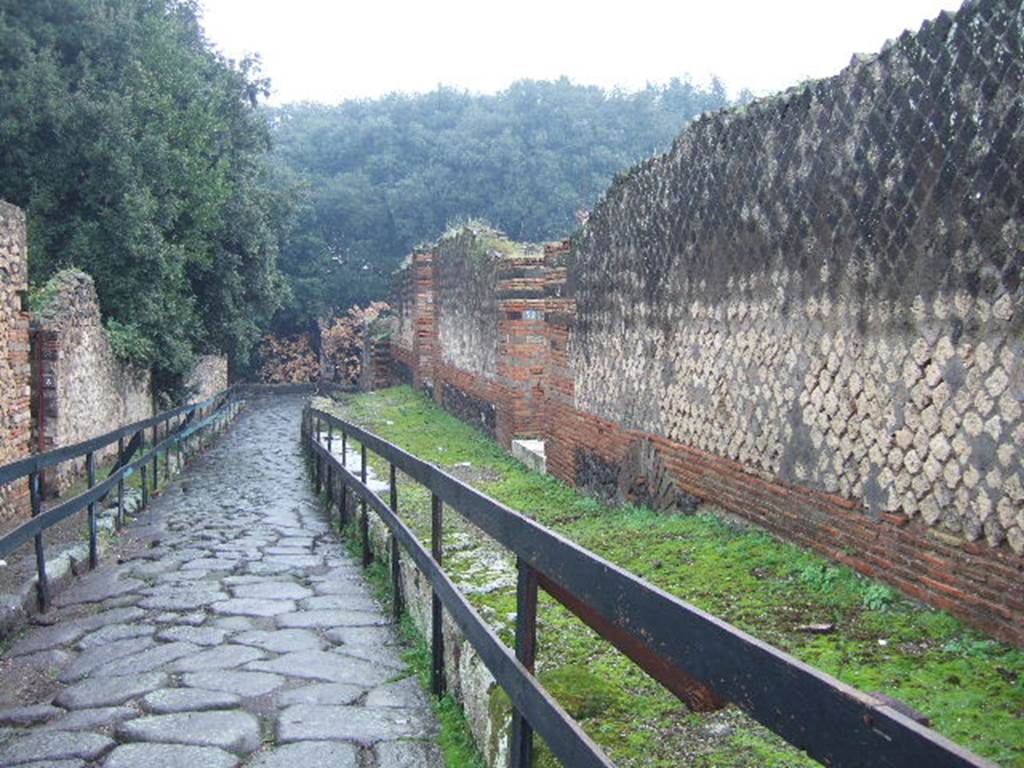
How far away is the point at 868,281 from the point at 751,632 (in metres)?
1.78

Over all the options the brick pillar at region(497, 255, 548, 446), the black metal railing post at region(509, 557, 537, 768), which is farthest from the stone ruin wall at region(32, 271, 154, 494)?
the black metal railing post at region(509, 557, 537, 768)

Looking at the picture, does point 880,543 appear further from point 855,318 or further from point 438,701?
point 438,701

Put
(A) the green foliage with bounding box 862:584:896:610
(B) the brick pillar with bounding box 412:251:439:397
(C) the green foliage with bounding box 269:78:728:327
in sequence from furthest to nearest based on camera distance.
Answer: (C) the green foliage with bounding box 269:78:728:327 → (B) the brick pillar with bounding box 412:251:439:397 → (A) the green foliage with bounding box 862:584:896:610

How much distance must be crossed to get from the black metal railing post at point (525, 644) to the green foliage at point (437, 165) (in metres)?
35.4

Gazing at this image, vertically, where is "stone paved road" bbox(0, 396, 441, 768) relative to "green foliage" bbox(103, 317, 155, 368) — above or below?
below

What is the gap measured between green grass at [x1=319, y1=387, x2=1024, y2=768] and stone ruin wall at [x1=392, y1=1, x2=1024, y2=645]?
0.20 m

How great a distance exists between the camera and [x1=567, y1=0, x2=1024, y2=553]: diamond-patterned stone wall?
145 inches

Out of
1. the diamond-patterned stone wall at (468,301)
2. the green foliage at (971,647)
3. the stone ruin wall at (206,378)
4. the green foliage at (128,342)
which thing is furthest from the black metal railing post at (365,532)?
the stone ruin wall at (206,378)

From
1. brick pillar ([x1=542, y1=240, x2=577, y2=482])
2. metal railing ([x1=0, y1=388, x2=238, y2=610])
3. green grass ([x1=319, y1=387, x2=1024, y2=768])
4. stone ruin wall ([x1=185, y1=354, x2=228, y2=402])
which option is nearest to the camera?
green grass ([x1=319, y1=387, x2=1024, y2=768])

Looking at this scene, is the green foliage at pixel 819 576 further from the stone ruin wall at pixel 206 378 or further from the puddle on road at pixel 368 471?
the stone ruin wall at pixel 206 378

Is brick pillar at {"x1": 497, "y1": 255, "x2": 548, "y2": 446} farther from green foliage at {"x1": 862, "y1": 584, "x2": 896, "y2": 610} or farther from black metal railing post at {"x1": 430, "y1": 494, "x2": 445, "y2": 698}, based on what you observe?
black metal railing post at {"x1": 430, "y1": 494, "x2": 445, "y2": 698}

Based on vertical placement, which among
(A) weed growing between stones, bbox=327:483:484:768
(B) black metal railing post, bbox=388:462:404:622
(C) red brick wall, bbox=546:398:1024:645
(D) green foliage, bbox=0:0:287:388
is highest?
(D) green foliage, bbox=0:0:287:388

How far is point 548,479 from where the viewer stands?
995 centimetres

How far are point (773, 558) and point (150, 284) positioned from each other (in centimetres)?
1255
